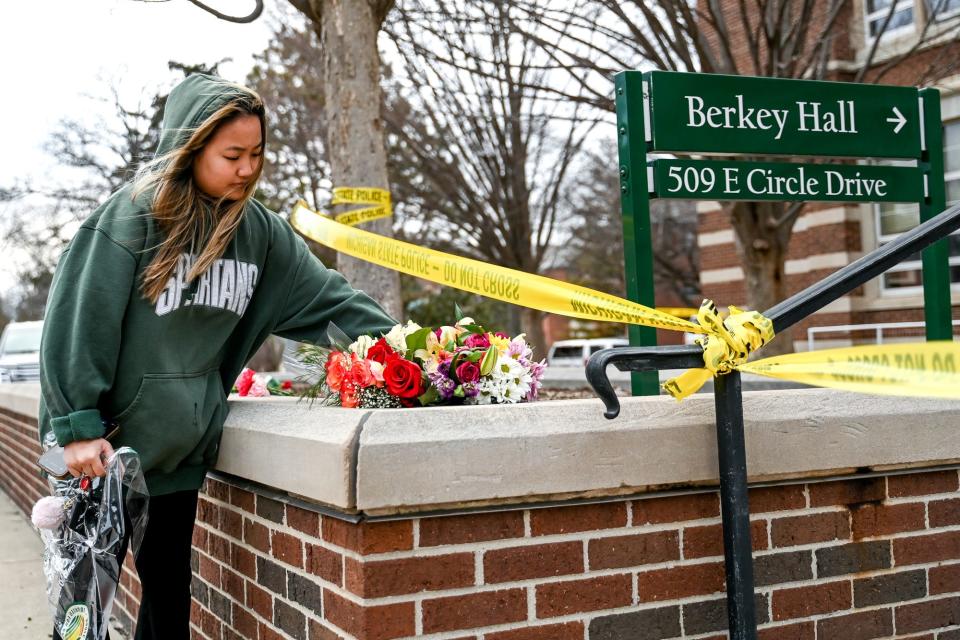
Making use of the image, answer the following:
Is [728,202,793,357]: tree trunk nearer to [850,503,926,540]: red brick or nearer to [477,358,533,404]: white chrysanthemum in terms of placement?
[850,503,926,540]: red brick

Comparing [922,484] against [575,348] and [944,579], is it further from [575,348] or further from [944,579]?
[575,348]

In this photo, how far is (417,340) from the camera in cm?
260

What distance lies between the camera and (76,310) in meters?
2.38

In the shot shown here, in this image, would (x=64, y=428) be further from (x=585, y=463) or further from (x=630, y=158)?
(x=630, y=158)

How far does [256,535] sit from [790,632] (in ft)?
4.92

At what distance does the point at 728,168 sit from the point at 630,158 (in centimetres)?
37

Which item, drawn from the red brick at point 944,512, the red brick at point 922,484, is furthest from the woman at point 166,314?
the red brick at point 944,512

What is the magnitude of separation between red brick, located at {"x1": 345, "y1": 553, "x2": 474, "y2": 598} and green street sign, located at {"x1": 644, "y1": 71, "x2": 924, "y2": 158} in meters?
1.43

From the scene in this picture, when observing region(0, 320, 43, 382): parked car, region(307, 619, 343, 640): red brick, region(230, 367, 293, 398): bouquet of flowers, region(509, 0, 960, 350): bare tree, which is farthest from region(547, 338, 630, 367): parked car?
region(307, 619, 343, 640): red brick

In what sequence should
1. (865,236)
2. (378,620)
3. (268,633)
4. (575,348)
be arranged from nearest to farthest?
(378,620) → (268,633) → (865,236) → (575,348)

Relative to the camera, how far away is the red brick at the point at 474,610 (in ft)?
6.77

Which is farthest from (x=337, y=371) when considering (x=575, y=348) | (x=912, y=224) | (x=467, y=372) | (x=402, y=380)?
(x=575, y=348)

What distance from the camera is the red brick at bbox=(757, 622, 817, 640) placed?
2400 millimetres

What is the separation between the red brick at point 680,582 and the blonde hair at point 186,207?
1466 millimetres
